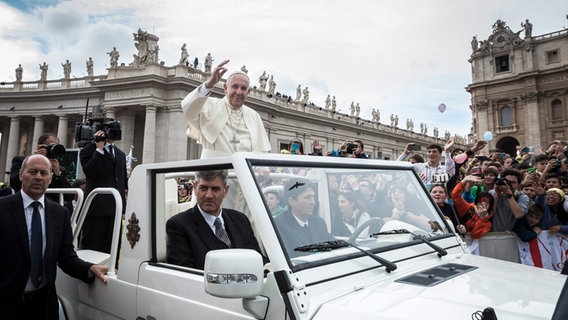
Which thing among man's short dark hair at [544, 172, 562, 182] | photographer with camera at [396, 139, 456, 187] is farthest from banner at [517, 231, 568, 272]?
photographer with camera at [396, 139, 456, 187]

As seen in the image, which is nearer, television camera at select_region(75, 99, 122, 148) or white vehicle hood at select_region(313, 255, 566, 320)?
white vehicle hood at select_region(313, 255, 566, 320)

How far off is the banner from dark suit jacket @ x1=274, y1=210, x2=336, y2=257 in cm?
444

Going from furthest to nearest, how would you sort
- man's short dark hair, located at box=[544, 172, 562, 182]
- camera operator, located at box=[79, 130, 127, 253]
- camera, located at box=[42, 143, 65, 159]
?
1. man's short dark hair, located at box=[544, 172, 562, 182]
2. camera, located at box=[42, 143, 65, 159]
3. camera operator, located at box=[79, 130, 127, 253]

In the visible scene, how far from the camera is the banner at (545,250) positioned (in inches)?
202

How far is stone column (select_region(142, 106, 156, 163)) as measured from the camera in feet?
113

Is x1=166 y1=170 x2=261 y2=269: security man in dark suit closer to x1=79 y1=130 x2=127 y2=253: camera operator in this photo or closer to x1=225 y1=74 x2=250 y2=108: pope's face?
x1=225 y1=74 x2=250 y2=108: pope's face

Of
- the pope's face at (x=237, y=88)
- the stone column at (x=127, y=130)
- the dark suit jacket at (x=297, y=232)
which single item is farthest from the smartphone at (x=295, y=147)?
the stone column at (x=127, y=130)

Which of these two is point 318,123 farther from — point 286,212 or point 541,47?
point 286,212

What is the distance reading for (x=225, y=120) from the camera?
14.1 feet

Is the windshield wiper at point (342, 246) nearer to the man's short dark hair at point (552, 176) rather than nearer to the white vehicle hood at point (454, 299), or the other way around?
the white vehicle hood at point (454, 299)

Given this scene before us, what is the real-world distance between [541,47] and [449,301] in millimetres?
59815

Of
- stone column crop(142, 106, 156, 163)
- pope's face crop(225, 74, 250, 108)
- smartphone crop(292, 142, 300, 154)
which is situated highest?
stone column crop(142, 106, 156, 163)

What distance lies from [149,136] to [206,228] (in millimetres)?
34393

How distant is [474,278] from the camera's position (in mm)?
2023
